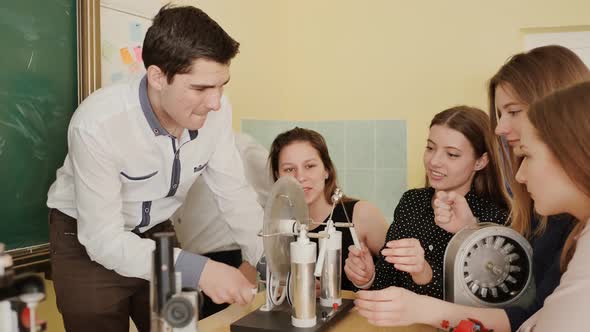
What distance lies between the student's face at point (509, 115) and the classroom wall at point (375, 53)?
1.48 m

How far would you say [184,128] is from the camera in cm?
162

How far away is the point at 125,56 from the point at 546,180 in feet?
5.06

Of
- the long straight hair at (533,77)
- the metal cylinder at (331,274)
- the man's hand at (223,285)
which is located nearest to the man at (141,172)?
the man's hand at (223,285)

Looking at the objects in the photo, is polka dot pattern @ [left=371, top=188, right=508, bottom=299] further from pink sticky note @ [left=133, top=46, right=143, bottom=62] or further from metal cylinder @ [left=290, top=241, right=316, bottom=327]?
pink sticky note @ [left=133, top=46, right=143, bottom=62]

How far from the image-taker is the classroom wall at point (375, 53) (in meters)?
2.94

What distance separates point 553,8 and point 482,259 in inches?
84.4

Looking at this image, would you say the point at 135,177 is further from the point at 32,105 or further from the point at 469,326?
the point at 469,326

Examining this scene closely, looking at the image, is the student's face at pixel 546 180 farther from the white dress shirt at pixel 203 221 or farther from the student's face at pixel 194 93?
the white dress shirt at pixel 203 221

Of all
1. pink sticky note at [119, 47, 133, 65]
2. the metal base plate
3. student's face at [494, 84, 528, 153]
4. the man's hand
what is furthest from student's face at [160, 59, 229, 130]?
student's face at [494, 84, 528, 153]

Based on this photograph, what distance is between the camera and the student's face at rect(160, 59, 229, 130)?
143cm

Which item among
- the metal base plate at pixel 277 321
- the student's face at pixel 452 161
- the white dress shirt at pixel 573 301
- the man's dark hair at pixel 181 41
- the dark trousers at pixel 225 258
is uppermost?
the man's dark hair at pixel 181 41

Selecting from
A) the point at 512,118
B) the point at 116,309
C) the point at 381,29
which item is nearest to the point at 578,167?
the point at 512,118

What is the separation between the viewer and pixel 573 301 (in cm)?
91

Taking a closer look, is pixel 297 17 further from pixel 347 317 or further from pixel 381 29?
pixel 347 317
